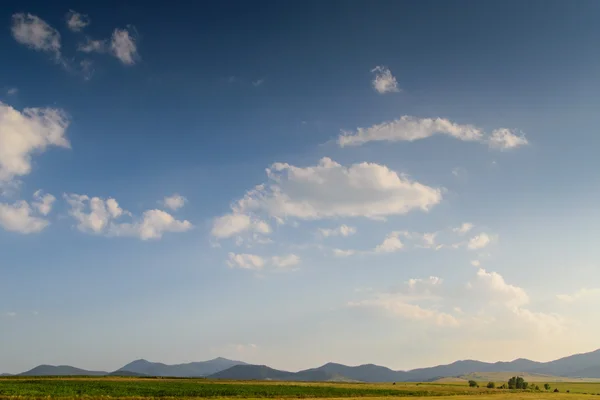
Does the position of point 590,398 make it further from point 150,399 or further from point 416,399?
point 150,399

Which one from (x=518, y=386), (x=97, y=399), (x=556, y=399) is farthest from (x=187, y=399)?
(x=518, y=386)

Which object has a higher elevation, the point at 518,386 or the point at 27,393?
the point at 27,393

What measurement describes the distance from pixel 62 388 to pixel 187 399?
2884cm

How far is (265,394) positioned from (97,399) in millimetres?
33686

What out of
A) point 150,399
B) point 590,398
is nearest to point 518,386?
point 590,398

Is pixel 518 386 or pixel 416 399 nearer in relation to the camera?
pixel 416 399

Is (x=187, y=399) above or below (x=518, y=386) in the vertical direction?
above

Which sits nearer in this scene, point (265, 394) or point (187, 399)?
point (187, 399)

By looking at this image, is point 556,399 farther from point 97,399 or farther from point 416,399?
point 97,399

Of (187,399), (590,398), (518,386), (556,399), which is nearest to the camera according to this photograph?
(187,399)

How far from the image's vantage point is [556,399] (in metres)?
87.1

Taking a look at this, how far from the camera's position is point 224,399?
75.0 m

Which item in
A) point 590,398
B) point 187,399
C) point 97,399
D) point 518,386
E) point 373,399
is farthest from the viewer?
point 518,386

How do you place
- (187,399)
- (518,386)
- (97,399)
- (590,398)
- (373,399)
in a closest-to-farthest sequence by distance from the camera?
(97,399) → (187,399) → (373,399) → (590,398) → (518,386)
